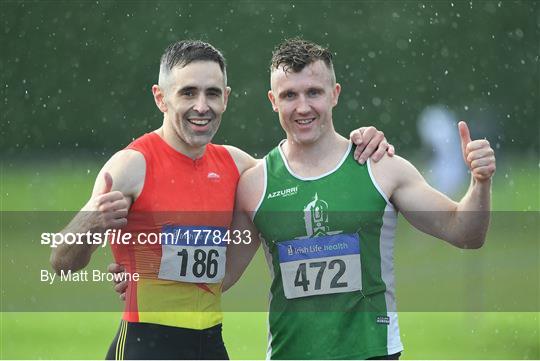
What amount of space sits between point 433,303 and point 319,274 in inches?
265

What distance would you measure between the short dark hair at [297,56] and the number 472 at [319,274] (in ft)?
2.60

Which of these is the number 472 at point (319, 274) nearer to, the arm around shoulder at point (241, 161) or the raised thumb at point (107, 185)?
the arm around shoulder at point (241, 161)

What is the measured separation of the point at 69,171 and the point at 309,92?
16308 millimetres

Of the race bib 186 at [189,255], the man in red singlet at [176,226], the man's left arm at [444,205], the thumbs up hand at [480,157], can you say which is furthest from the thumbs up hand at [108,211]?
the thumbs up hand at [480,157]

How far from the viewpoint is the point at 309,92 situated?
4.39m

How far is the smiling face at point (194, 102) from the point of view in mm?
4301

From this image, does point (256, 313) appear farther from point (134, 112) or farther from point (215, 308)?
point (134, 112)

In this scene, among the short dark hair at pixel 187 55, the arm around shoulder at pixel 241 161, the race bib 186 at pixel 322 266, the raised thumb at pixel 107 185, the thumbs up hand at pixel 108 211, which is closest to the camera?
the thumbs up hand at pixel 108 211

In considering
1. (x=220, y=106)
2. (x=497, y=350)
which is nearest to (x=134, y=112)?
(x=497, y=350)

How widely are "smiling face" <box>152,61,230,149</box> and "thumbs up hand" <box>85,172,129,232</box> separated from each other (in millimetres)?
473

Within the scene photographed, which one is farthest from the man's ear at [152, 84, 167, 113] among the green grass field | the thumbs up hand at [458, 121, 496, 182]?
the green grass field

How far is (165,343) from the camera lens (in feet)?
13.8

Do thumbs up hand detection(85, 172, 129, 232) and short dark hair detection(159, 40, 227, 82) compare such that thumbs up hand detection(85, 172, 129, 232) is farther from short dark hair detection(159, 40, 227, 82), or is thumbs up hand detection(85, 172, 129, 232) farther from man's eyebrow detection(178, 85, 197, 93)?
short dark hair detection(159, 40, 227, 82)

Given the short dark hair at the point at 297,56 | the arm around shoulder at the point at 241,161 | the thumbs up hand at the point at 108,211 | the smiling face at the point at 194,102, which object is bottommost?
the thumbs up hand at the point at 108,211
